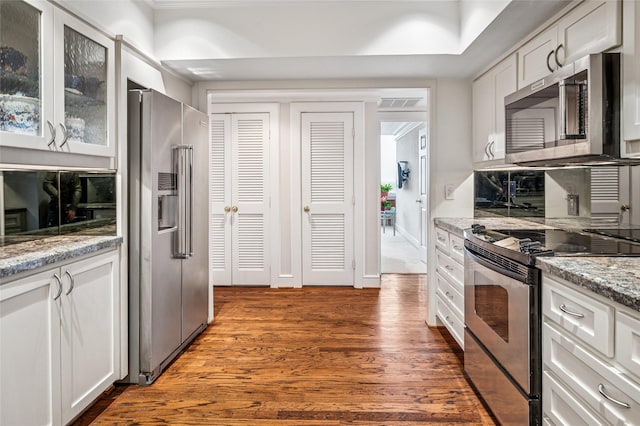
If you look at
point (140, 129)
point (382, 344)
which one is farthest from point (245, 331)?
point (140, 129)

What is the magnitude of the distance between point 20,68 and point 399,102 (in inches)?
176

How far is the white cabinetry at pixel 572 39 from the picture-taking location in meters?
1.78

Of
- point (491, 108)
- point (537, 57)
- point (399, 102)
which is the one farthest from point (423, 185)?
point (537, 57)

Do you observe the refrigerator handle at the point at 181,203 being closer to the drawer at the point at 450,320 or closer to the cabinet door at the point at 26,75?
the cabinet door at the point at 26,75

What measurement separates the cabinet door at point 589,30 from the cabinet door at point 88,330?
2616 millimetres

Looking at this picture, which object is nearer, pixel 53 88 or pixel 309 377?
pixel 53 88

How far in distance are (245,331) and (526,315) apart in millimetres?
2383

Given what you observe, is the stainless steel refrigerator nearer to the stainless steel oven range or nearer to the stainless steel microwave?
the stainless steel oven range

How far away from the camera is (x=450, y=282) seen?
122 inches

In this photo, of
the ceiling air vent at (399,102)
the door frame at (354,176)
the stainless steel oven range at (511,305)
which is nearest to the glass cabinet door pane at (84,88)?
the stainless steel oven range at (511,305)

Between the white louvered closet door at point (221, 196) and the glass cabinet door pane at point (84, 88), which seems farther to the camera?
the white louvered closet door at point (221, 196)

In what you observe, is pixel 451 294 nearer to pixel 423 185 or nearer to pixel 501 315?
pixel 501 315

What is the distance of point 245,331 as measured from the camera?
11.5ft

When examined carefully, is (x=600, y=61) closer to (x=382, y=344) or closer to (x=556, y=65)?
(x=556, y=65)
